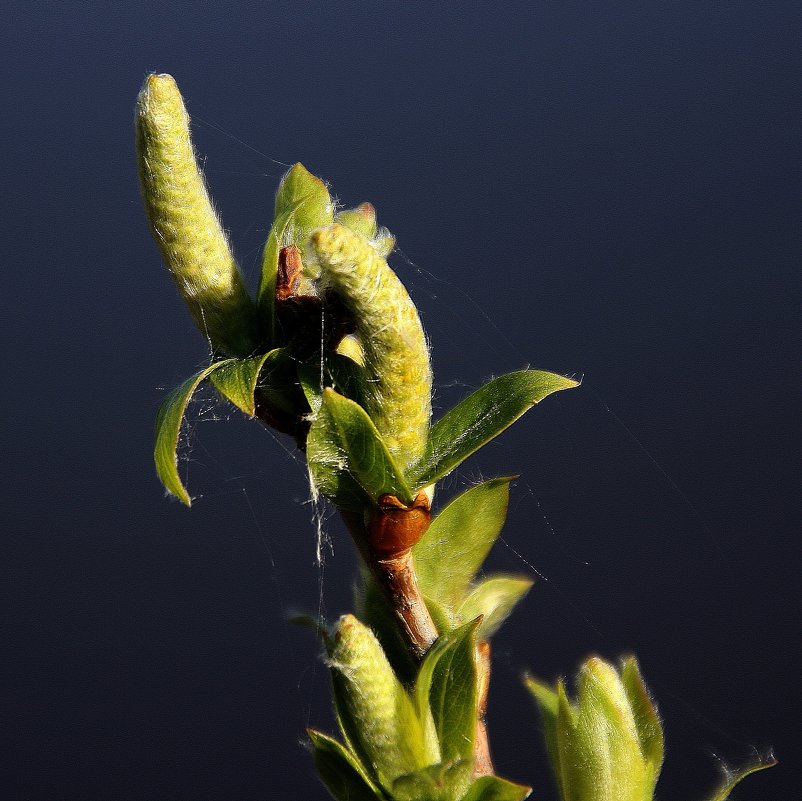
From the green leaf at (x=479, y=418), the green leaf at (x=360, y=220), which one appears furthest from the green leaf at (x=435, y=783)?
the green leaf at (x=360, y=220)

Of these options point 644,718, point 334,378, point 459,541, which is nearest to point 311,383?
point 334,378

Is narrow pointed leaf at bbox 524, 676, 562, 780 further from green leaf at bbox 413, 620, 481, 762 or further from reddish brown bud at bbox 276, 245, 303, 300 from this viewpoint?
reddish brown bud at bbox 276, 245, 303, 300

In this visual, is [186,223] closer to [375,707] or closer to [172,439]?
[172,439]

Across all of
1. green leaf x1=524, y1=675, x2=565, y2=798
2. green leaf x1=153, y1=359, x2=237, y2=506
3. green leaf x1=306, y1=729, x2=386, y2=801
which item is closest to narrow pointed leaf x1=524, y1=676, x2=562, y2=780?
green leaf x1=524, y1=675, x2=565, y2=798

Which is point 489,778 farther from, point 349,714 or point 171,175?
point 171,175

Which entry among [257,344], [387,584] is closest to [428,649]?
[387,584]

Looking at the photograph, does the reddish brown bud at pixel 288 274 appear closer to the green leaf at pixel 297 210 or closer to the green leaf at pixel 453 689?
the green leaf at pixel 297 210
